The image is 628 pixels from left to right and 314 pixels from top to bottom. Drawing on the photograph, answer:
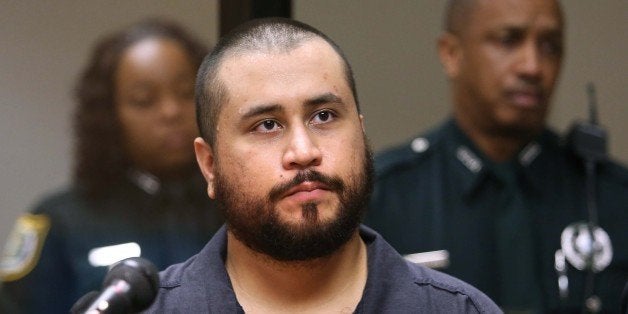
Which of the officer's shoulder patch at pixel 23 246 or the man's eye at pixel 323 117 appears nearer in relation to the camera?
the man's eye at pixel 323 117

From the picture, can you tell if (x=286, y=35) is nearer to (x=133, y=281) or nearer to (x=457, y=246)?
(x=133, y=281)

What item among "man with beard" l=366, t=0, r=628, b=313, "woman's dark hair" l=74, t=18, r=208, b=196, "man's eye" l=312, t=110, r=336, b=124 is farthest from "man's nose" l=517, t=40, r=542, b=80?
"man's eye" l=312, t=110, r=336, b=124

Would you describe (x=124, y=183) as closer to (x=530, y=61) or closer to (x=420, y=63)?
(x=420, y=63)

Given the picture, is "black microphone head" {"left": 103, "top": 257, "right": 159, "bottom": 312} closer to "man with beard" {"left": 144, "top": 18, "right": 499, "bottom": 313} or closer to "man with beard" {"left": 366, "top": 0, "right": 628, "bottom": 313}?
"man with beard" {"left": 144, "top": 18, "right": 499, "bottom": 313}

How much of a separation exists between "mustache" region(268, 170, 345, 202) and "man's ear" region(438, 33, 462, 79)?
984 mm

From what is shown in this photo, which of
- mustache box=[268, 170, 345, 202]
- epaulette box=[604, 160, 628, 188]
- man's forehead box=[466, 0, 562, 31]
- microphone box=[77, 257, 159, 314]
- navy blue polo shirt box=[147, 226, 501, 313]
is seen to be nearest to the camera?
microphone box=[77, 257, 159, 314]

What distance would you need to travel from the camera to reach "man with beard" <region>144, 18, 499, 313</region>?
186 centimetres

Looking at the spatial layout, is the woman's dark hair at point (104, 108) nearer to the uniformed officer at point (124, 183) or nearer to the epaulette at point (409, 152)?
the uniformed officer at point (124, 183)

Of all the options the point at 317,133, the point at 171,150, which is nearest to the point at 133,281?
the point at 317,133

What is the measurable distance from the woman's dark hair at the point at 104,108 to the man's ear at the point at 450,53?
23.6 inches

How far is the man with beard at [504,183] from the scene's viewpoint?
2.69 meters


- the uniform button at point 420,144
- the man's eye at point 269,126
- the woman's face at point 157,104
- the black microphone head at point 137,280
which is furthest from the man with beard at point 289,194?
the uniform button at point 420,144

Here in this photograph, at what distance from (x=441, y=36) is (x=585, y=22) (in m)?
→ 0.37

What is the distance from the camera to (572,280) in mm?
2740
